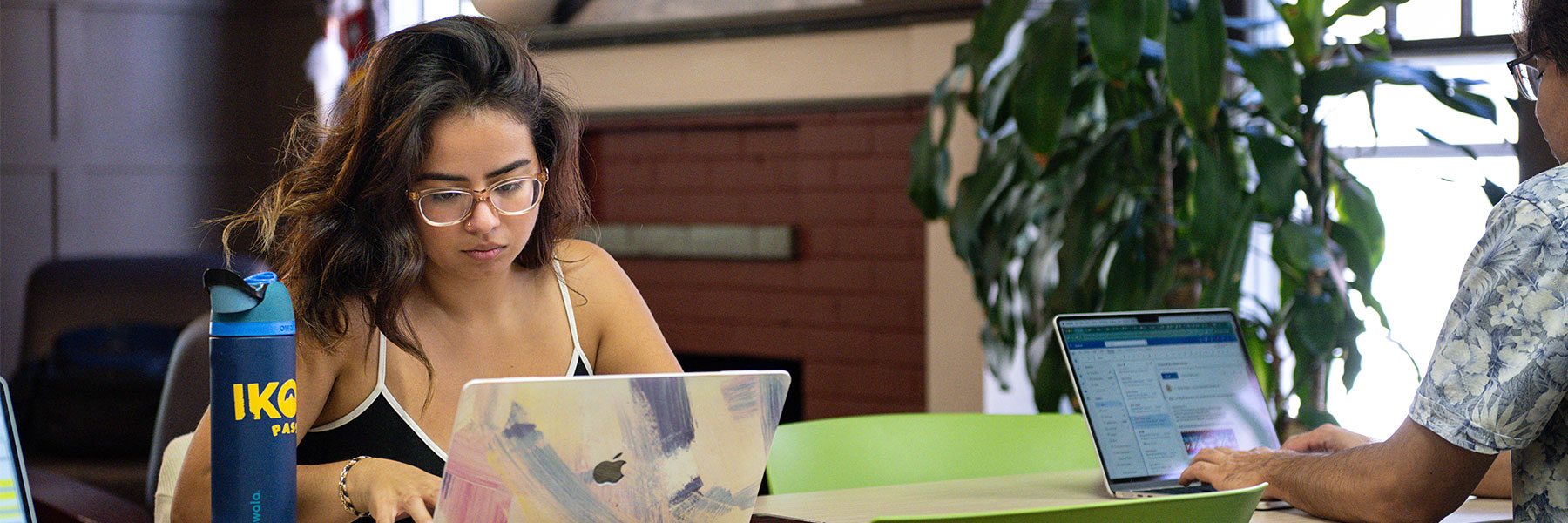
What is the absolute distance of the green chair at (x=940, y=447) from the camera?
6.44 ft

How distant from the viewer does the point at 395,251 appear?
1559 mm

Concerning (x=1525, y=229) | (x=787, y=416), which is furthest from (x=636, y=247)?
(x=1525, y=229)

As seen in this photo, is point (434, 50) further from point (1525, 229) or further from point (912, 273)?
point (912, 273)

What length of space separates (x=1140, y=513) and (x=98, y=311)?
305cm

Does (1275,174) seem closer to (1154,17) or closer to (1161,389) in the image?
(1154,17)

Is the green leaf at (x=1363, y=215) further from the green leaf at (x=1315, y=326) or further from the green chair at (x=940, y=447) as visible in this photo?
the green chair at (x=940, y=447)

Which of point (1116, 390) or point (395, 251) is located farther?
point (1116, 390)

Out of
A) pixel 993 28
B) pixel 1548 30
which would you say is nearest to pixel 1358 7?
pixel 993 28

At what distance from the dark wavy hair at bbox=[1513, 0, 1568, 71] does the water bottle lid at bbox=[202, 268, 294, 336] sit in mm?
1139

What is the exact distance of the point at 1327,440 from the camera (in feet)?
5.46

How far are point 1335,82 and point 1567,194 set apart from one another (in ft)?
3.72

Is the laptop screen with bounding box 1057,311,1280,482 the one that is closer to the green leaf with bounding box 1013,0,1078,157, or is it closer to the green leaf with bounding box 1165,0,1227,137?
the green leaf with bounding box 1165,0,1227,137

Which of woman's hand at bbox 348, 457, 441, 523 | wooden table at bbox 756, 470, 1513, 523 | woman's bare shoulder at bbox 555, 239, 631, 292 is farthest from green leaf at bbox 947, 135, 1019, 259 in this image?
woman's hand at bbox 348, 457, 441, 523

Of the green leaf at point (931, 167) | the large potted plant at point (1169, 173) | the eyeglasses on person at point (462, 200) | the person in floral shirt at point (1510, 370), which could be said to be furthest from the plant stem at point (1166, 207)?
the eyeglasses on person at point (462, 200)
